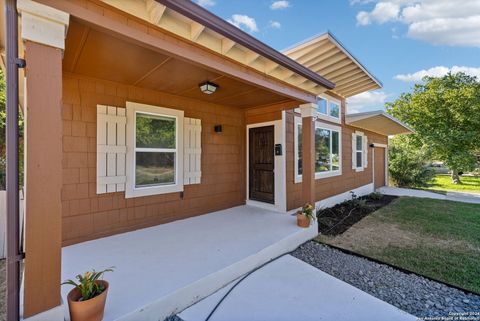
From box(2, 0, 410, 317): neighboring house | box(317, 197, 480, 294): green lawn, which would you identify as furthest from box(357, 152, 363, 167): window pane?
box(317, 197, 480, 294): green lawn

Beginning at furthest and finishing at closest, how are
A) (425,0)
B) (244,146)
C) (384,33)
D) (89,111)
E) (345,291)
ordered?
(384,33)
(425,0)
(244,146)
(89,111)
(345,291)

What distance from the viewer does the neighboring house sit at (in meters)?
1.55

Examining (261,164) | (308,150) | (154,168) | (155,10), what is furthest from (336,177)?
(155,10)

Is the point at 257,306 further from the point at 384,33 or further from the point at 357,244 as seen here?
the point at 384,33

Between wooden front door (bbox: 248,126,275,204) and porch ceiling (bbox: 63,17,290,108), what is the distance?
1220 millimetres

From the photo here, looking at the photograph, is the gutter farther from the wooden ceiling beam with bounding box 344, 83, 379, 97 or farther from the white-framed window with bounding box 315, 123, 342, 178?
the wooden ceiling beam with bounding box 344, 83, 379, 97

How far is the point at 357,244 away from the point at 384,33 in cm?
1033

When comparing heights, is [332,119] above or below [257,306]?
above

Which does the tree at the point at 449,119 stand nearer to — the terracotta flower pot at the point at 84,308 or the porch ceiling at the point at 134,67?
the porch ceiling at the point at 134,67

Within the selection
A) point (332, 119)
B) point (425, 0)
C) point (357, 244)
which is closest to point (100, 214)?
point (357, 244)

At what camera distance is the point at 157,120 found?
159 inches

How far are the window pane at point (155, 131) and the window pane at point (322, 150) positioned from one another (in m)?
3.96

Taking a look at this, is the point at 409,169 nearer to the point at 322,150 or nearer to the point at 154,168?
the point at 322,150

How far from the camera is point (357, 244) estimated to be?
389 centimetres
